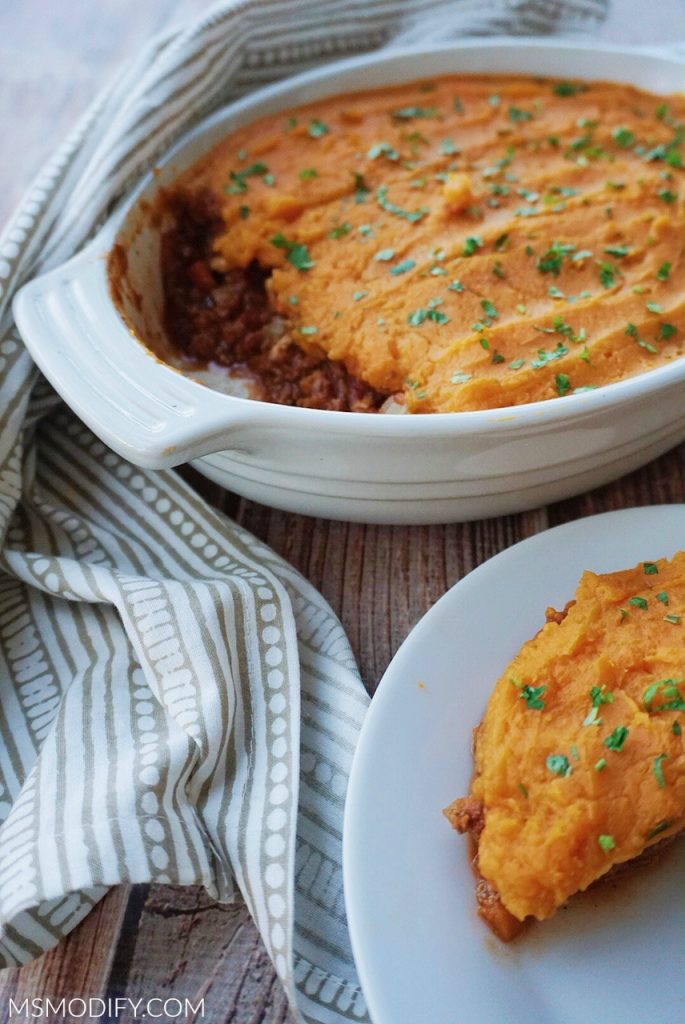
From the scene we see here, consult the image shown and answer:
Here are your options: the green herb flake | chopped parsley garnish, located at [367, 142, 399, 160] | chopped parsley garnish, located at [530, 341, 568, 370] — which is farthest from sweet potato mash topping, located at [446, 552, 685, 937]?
the green herb flake

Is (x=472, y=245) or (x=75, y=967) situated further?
(x=472, y=245)

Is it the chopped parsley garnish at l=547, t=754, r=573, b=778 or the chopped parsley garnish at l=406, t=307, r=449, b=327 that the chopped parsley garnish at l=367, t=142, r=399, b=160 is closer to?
the chopped parsley garnish at l=406, t=307, r=449, b=327

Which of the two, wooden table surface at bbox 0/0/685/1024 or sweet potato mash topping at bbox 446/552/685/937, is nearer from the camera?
sweet potato mash topping at bbox 446/552/685/937

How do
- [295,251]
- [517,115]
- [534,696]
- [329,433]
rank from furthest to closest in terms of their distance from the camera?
[517,115] → [295,251] → [329,433] → [534,696]

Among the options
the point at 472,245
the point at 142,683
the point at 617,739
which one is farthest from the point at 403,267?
the point at 617,739

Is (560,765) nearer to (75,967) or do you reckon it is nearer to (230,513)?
(75,967)

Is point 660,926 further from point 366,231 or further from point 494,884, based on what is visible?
point 366,231

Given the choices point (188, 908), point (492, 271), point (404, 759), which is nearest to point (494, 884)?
point (404, 759)

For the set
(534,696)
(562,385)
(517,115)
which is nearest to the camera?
(534,696)
